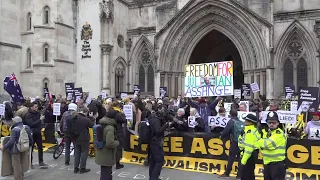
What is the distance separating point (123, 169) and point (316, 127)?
5392 mm

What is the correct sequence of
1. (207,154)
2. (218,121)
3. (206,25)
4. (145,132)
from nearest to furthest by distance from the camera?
(145,132) < (207,154) < (218,121) < (206,25)

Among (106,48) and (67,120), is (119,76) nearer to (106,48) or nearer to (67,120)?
(106,48)

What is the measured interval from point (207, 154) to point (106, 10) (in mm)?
17144

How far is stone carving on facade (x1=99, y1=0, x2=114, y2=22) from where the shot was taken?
81.7ft

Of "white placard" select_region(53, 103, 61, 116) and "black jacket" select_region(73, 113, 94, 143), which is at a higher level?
"white placard" select_region(53, 103, 61, 116)

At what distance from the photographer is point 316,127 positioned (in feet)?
31.8

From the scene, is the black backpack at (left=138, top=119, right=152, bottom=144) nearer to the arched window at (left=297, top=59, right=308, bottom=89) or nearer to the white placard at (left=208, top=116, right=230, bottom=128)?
the white placard at (left=208, top=116, right=230, bottom=128)

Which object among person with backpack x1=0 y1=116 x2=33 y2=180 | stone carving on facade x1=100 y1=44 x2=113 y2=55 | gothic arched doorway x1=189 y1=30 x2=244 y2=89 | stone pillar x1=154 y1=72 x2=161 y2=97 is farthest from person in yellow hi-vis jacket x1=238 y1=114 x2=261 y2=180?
gothic arched doorway x1=189 y1=30 x2=244 y2=89

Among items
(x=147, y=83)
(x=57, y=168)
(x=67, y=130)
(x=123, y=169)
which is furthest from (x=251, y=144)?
(x=147, y=83)

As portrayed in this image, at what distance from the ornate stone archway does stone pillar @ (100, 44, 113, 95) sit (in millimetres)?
3779

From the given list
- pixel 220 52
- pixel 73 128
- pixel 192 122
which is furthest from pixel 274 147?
pixel 220 52

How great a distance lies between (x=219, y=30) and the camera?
2284 centimetres

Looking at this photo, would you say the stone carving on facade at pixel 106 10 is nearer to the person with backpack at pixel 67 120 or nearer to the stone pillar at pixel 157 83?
the stone pillar at pixel 157 83

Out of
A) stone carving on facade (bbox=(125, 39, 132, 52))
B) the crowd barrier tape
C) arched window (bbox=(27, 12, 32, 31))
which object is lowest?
the crowd barrier tape
